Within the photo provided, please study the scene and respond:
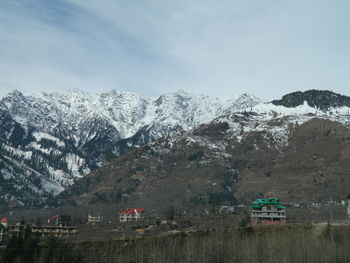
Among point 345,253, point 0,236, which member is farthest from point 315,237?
point 0,236

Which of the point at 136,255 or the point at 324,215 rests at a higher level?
the point at 324,215

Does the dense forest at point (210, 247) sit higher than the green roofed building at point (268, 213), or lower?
lower

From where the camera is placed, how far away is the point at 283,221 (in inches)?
6919

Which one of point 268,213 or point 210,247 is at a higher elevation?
point 268,213

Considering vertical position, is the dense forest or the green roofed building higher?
the green roofed building

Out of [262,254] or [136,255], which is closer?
[262,254]

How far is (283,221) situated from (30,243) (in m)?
94.9

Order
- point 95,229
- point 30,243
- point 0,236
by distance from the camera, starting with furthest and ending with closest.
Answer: point 95,229
point 0,236
point 30,243

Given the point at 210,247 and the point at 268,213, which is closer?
the point at 210,247

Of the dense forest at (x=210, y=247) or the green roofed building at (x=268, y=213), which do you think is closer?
the dense forest at (x=210, y=247)

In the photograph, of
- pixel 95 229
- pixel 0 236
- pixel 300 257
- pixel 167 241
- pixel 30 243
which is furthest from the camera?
pixel 95 229

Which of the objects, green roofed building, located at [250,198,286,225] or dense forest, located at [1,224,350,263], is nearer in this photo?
dense forest, located at [1,224,350,263]

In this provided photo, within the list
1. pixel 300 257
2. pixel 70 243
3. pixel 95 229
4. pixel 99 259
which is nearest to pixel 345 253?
pixel 300 257

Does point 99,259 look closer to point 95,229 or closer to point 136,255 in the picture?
point 136,255
